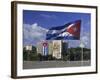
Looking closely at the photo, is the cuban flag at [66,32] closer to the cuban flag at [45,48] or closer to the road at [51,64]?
the cuban flag at [45,48]

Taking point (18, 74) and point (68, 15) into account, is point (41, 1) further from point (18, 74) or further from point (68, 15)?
point (18, 74)

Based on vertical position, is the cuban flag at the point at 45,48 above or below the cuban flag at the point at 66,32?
below

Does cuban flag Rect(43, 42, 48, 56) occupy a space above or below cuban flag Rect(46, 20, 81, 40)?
below

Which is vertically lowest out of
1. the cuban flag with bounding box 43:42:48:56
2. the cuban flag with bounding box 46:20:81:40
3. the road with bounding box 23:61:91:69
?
the road with bounding box 23:61:91:69

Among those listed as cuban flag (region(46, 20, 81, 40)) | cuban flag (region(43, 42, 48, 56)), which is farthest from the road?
cuban flag (region(46, 20, 81, 40))

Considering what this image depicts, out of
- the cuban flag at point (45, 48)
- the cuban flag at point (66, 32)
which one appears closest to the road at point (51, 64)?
the cuban flag at point (45, 48)

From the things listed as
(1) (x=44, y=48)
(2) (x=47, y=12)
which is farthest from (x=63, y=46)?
(2) (x=47, y=12)

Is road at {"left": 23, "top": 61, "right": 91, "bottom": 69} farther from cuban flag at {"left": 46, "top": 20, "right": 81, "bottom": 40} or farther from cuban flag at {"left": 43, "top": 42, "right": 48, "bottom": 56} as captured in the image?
cuban flag at {"left": 46, "top": 20, "right": 81, "bottom": 40}

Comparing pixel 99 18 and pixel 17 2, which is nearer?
pixel 17 2
